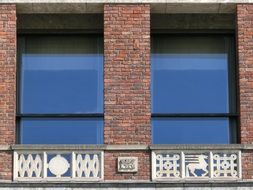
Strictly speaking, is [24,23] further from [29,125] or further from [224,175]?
[224,175]

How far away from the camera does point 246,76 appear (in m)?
22.2

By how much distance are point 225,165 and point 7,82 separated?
4593 millimetres

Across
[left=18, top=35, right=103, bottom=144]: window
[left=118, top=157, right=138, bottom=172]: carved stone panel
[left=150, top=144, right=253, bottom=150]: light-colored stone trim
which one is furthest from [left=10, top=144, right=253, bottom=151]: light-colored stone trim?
[left=18, top=35, right=103, bottom=144]: window

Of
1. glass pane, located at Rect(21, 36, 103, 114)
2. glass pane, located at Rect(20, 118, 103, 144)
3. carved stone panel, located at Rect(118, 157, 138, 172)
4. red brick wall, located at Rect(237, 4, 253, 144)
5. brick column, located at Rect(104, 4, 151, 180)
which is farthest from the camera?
glass pane, located at Rect(21, 36, 103, 114)

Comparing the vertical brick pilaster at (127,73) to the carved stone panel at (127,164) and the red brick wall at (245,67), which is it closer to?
the carved stone panel at (127,164)

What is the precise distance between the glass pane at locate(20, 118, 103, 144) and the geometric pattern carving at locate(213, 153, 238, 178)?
2681 mm

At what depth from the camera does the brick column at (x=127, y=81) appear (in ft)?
71.5

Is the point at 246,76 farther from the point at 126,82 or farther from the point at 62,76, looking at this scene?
→ the point at 62,76

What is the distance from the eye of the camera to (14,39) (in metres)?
22.3

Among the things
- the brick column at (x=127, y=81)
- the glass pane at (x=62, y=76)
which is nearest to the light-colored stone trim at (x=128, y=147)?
the brick column at (x=127, y=81)

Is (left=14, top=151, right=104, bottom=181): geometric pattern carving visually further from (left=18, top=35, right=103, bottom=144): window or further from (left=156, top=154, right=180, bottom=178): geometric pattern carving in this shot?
(left=18, top=35, right=103, bottom=144): window

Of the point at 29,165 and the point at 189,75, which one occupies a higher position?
the point at 189,75

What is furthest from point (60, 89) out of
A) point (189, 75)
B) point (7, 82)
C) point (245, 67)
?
point (245, 67)

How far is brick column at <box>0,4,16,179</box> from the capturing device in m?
21.7
